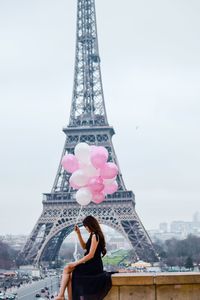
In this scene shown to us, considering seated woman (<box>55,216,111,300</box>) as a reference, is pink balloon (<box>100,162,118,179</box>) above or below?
above

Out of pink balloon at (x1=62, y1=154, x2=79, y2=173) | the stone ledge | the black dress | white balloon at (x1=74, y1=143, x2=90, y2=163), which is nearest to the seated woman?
the black dress

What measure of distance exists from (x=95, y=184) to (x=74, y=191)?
58.0m

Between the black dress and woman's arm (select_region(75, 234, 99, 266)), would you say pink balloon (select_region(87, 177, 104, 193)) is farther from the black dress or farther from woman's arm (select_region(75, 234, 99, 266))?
the black dress

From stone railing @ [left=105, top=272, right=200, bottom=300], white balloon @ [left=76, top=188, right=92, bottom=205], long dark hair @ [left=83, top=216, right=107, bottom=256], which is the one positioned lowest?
stone railing @ [left=105, top=272, right=200, bottom=300]

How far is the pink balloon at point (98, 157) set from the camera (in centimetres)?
1070

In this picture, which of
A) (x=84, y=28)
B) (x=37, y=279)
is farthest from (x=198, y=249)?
(x=84, y=28)

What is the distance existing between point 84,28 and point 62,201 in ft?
59.2

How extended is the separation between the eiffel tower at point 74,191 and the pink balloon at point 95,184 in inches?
2124

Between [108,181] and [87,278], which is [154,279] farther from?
[108,181]

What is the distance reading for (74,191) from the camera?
68750 millimetres

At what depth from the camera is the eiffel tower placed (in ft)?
216

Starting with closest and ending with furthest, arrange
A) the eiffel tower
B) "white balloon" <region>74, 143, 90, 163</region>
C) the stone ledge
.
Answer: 1. the stone ledge
2. "white balloon" <region>74, 143, 90, 163</region>
3. the eiffel tower

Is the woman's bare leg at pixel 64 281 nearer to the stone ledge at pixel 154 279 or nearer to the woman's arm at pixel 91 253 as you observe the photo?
the woman's arm at pixel 91 253

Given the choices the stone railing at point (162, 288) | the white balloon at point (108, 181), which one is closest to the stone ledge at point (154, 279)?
the stone railing at point (162, 288)
